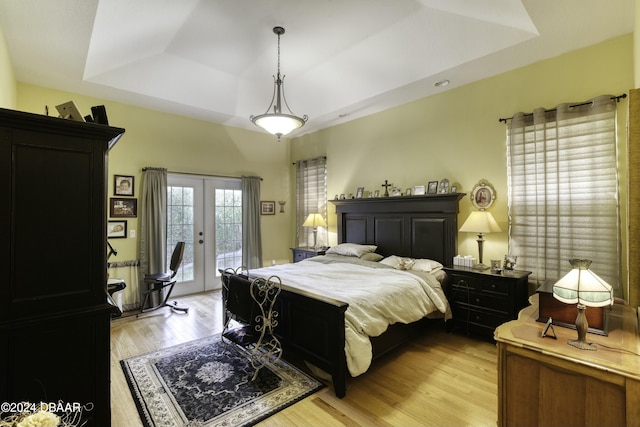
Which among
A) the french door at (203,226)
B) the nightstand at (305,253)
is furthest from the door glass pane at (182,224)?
the nightstand at (305,253)

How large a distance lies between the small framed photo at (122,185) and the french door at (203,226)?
0.60 metres

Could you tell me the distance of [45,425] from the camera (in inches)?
34.5

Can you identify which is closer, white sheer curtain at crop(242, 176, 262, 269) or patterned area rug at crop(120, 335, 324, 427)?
patterned area rug at crop(120, 335, 324, 427)

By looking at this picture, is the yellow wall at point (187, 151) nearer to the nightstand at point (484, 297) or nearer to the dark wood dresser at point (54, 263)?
the dark wood dresser at point (54, 263)

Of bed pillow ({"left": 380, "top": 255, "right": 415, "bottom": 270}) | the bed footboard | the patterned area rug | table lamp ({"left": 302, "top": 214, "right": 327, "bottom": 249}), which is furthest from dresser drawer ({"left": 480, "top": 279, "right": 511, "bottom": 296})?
table lamp ({"left": 302, "top": 214, "right": 327, "bottom": 249})

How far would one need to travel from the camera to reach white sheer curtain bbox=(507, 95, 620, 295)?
2.91m

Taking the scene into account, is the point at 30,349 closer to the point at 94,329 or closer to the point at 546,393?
the point at 94,329

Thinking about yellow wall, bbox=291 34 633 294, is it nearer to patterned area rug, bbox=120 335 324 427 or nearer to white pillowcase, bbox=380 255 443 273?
white pillowcase, bbox=380 255 443 273

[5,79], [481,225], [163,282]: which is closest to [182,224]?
[163,282]

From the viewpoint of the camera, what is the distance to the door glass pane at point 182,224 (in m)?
5.10

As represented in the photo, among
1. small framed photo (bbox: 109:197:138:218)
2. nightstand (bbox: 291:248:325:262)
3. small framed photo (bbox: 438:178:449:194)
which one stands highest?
small framed photo (bbox: 438:178:449:194)

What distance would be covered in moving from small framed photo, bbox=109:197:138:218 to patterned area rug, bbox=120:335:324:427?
236cm

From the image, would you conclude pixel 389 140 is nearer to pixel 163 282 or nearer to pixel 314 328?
pixel 314 328

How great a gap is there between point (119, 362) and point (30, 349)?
1.81 metres
